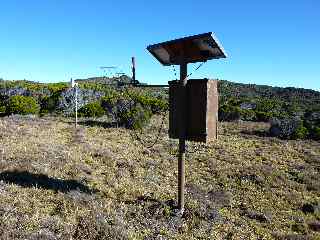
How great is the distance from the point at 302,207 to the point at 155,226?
6.52 metres

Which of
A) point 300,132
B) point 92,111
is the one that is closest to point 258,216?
point 300,132

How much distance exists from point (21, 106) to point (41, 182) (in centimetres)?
2758

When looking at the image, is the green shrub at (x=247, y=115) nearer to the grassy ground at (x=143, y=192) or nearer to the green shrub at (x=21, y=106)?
the green shrub at (x=21, y=106)

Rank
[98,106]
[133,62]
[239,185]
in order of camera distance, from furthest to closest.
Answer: [98,106]
[239,185]
[133,62]

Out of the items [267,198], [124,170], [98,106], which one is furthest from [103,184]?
[98,106]

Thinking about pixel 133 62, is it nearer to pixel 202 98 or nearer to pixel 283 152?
pixel 202 98

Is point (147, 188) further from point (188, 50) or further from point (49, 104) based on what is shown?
point (49, 104)

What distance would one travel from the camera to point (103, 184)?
13.9 meters

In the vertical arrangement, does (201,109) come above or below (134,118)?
above

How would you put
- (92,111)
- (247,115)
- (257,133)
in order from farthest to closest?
1. (247,115)
2. (92,111)
3. (257,133)

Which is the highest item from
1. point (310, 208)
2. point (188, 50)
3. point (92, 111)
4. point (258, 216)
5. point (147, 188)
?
point (188, 50)

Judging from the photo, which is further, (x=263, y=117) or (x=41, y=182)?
(x=263, y=117)

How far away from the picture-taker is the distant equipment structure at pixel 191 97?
444 inches

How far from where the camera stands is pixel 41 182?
41.2 ft
